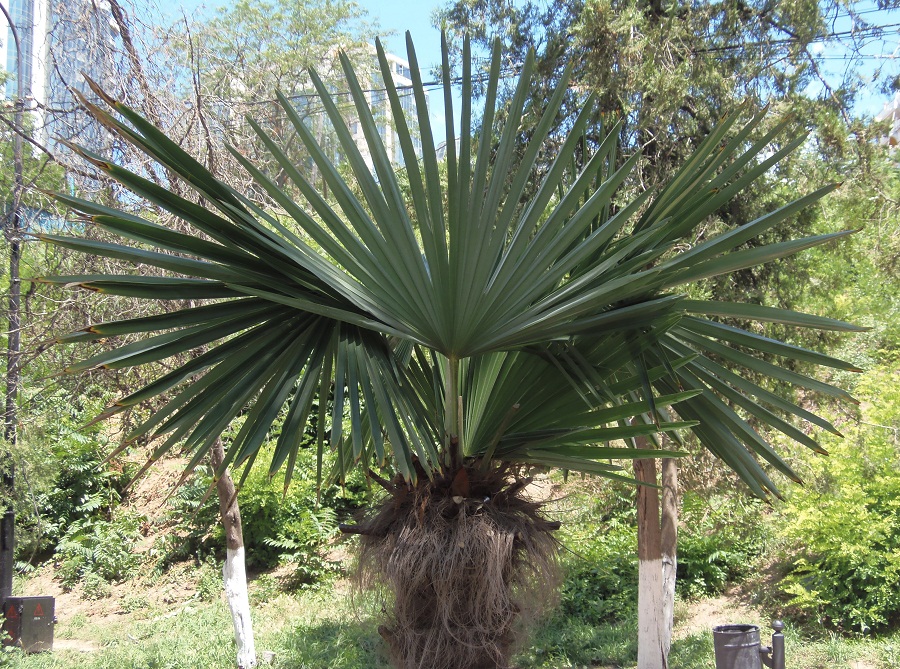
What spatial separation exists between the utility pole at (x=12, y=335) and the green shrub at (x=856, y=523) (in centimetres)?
943

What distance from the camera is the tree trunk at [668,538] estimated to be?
26.7 ft

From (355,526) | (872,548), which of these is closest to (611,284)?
(355,526)

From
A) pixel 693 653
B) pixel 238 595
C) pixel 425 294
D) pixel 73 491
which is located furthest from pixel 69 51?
pixel 693 653

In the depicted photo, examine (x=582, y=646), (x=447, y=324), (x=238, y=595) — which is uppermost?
(x=447, y=324)

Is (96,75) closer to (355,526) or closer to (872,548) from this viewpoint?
(355,526)

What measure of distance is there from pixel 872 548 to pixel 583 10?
7.34 meters

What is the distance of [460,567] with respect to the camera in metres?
3.20

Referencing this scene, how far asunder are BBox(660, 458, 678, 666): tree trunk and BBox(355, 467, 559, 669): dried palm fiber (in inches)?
196

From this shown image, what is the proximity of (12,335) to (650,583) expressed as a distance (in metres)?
7.61

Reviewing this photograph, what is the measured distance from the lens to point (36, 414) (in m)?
9.38

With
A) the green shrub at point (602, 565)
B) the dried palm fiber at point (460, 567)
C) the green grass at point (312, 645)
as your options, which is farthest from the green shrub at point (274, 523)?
the dried palm fiber at point (460, 567)

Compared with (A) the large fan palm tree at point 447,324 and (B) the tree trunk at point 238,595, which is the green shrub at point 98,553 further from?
(A) the large fan palm tree at point 447,324

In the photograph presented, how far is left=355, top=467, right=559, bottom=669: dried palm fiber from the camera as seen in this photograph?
3.21 metres

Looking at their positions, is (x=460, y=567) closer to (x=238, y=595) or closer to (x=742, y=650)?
(x=742, y=650)
